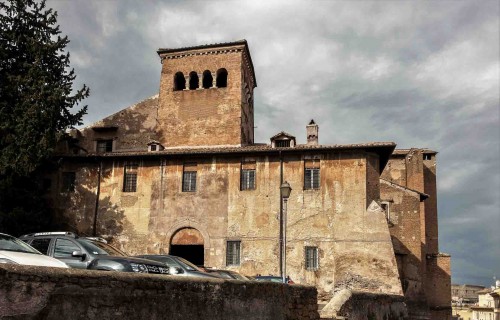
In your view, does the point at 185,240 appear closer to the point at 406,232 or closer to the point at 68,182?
the point at 68,182

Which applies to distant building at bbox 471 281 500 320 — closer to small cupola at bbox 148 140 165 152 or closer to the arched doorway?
the arched doorway

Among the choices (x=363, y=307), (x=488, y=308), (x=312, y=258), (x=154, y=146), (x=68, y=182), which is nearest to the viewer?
(x=363, y=307)

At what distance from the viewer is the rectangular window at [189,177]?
26969 mm

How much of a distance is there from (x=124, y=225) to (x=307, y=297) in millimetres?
17703

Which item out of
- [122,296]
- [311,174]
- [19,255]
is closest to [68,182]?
[311,174]

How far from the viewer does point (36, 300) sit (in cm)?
539

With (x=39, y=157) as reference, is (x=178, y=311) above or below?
below

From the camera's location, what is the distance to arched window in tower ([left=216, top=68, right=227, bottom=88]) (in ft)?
117

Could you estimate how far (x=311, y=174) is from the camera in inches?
1022

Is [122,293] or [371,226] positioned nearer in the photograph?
[122,293]

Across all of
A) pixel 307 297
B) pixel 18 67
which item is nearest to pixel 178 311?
pixel 307 297

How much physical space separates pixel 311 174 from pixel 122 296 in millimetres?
20164

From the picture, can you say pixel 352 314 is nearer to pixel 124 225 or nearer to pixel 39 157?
pixel 124 225

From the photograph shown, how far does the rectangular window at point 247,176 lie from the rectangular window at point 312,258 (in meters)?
4.28
